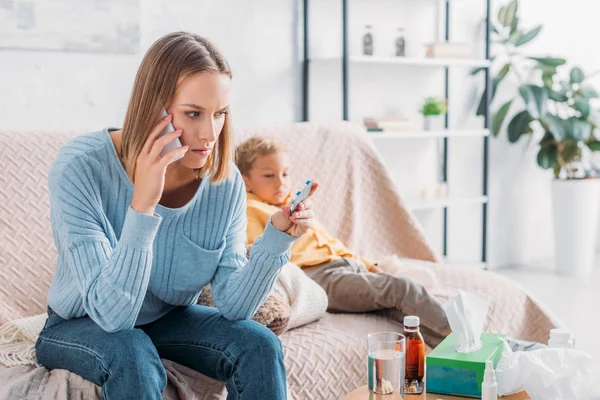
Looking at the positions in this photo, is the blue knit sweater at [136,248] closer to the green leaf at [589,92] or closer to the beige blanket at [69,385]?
the beige blanket at [69,385]

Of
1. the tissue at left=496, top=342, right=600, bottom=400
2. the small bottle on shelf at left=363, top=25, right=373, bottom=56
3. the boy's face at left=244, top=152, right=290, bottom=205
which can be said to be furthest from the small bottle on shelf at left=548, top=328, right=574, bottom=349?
the small bottle on shelf at left=363, top=25, right=373, bottom=56

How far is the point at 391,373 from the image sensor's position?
1481mm

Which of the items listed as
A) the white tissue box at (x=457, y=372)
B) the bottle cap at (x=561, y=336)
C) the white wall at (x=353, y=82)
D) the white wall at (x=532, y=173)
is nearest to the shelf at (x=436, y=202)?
the white wall at (x=353, y=82)

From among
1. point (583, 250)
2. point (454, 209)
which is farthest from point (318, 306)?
point (583, 250)

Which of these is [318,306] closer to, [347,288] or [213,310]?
[347,288]

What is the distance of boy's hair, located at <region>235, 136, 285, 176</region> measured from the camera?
243cm

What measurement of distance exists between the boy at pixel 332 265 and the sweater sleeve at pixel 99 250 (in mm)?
864

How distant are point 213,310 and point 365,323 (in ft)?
2.09

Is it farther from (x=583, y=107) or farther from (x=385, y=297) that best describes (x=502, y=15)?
(x=385, y=297)

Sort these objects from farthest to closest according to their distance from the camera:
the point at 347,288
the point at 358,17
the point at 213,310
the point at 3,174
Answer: the point at 358,17 < the point at 347,288 < the point at 3,174 < the point at 213,310

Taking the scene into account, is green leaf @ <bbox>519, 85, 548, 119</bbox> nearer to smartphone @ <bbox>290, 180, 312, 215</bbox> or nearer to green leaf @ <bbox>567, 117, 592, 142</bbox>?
green leaf @ <bbox>567, 117, 592, 142</bbox>

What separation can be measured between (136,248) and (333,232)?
1433 millimetres

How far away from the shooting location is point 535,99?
421 centimetres

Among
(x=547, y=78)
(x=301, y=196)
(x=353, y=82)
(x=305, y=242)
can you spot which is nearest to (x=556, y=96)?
(x=547, y=78)
